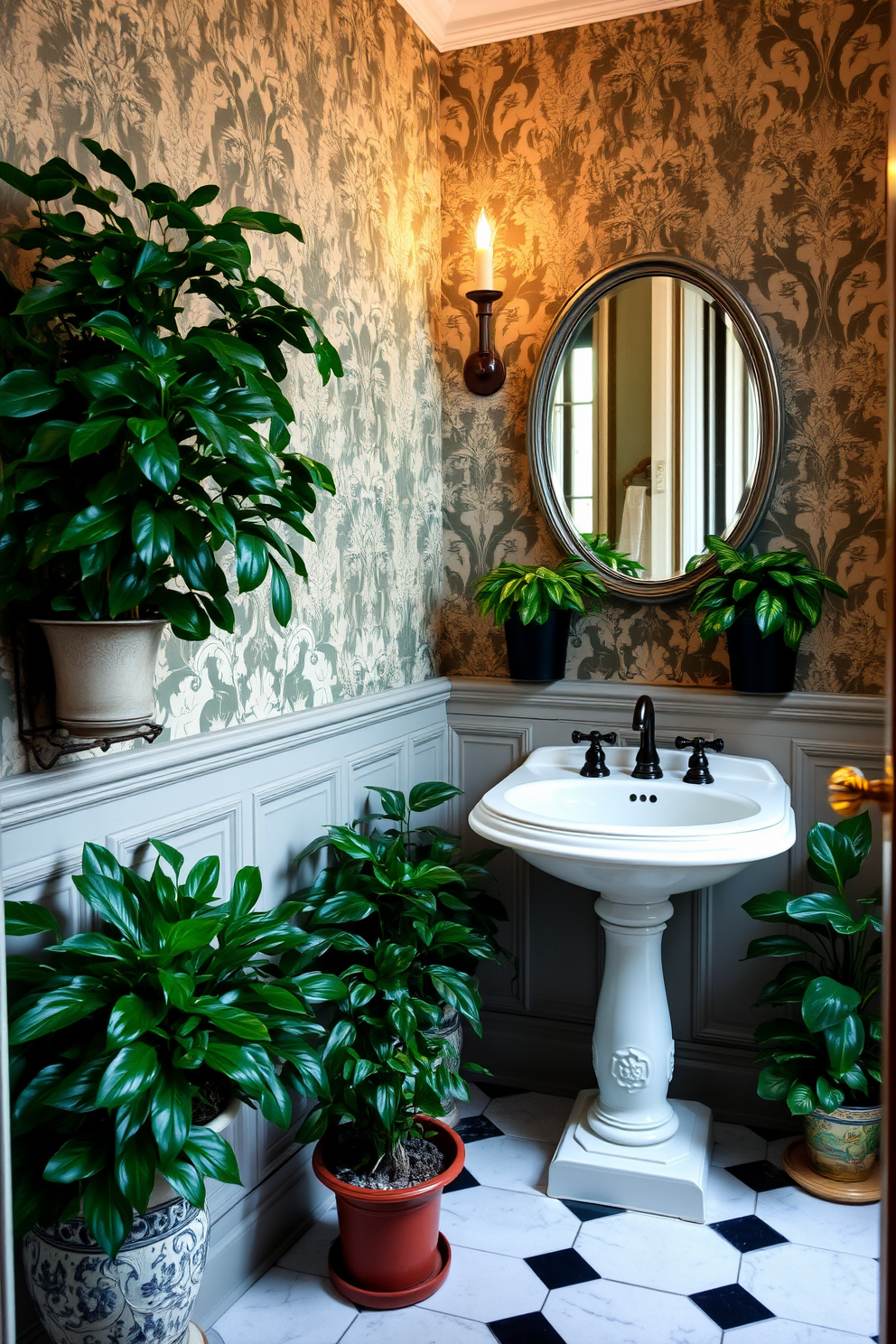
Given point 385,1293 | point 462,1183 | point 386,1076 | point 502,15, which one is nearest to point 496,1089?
point 462,1183

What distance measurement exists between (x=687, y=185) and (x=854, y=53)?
1.40ft

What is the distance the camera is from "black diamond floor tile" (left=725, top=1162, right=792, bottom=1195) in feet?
7.12

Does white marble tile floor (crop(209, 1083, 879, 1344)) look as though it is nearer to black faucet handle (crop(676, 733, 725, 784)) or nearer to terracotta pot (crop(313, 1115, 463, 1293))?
terracotta pot (crop(313, 1115, 463, 1293))

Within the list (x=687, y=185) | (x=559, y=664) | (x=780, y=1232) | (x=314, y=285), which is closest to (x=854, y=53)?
(x=687, y=185)

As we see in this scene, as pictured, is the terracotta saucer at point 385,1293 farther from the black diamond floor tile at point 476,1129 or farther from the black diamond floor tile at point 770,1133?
the black diamond floor tile at point 770,1133

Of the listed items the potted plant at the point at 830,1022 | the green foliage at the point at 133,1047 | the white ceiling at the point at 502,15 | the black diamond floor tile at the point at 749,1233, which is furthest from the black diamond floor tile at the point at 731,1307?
the white ceiling at the point at 502,15

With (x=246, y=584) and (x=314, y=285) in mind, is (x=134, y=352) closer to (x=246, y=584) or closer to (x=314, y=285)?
(x=246, y=584)

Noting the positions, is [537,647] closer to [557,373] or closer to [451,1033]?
Answer: [557,373]

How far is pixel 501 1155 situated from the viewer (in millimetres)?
2299

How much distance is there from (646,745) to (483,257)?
4.03 ft

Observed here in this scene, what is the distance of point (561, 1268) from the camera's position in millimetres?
1918

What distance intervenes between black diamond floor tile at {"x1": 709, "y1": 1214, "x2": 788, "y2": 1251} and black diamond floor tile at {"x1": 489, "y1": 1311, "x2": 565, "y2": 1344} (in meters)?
0.44

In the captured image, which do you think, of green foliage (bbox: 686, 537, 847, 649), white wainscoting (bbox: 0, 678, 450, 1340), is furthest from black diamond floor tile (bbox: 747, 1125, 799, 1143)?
green foliage (bbox: 686, 537, 847, 649)

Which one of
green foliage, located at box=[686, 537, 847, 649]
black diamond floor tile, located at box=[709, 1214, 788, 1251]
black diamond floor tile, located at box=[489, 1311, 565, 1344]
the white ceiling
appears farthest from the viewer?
the white ceiling
